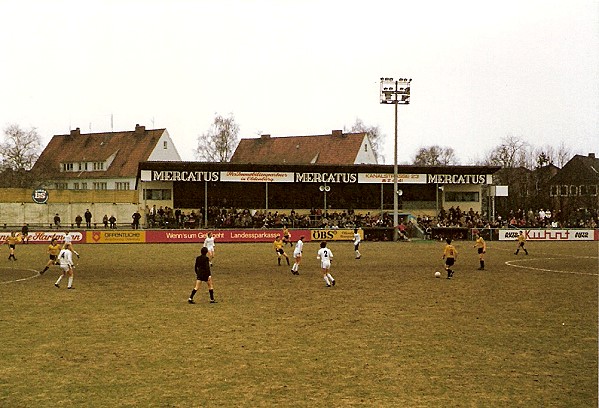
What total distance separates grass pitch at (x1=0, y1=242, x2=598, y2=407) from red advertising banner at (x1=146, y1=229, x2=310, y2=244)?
25.1 metres

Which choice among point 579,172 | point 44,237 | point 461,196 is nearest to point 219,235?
point 44,237

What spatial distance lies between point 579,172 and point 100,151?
65541 mm

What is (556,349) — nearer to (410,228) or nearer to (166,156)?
(410,228)

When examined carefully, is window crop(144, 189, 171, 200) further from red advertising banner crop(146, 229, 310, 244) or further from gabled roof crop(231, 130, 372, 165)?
gabled roof crop(231, 130, 372, 165)

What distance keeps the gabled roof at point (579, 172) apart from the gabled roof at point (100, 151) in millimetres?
53902

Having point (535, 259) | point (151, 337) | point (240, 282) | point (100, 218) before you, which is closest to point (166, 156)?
point (100, 218)

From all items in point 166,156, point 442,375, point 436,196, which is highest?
point 166,156

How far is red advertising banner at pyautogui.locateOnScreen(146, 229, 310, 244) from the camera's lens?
5666cm

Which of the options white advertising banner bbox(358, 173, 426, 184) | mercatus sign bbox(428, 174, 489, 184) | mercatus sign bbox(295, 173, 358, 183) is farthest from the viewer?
mercatus sign bbox(428, 174, 489, 184)

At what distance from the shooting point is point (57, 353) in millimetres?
15156

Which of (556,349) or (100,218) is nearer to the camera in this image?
(556,349)

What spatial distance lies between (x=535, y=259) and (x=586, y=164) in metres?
55.7

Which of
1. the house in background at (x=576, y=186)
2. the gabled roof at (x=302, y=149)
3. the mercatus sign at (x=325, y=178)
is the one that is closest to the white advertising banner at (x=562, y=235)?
the house in background at (x=576, y=186)

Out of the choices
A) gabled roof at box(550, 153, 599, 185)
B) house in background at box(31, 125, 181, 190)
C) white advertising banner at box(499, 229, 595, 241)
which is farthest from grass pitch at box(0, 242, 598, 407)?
house in background at box(31, 125, 181, 190)
